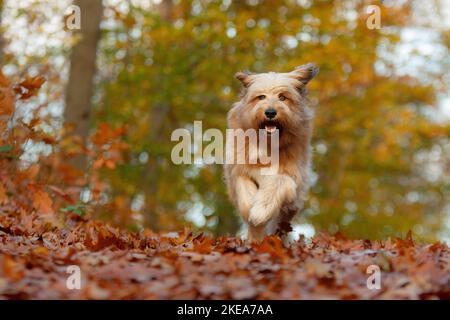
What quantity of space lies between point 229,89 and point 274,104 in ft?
31.6

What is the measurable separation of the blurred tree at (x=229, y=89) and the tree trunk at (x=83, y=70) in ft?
6.02

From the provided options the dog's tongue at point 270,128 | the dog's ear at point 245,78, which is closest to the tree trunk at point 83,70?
the dog's ear at point 245,78

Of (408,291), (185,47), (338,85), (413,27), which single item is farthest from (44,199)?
(413,27)

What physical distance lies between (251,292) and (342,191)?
839 inches

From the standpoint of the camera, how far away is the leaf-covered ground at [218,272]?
14.0 feet

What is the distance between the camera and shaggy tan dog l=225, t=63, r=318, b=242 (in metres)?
7.19

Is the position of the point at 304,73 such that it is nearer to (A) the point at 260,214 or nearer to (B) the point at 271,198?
(B) the point at 271,198

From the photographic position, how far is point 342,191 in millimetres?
25234

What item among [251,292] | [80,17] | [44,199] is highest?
[80,17]

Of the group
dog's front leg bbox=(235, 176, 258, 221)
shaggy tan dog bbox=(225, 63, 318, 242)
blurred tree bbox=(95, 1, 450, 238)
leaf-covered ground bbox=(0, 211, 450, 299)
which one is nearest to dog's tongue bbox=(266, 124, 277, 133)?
shaggy tan dog bbox=(225, 63, 318, 242)

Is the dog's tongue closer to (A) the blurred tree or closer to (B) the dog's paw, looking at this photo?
(B) the dog's paw

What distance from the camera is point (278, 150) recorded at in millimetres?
7438

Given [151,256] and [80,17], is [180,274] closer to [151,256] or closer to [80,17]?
[151,256]

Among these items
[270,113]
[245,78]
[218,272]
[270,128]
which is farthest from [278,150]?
[218,272]
